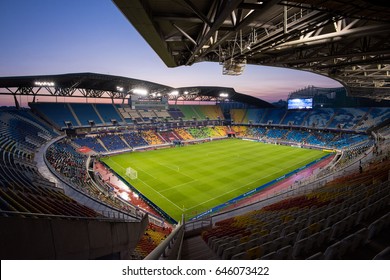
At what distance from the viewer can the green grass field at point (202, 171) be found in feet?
74.1

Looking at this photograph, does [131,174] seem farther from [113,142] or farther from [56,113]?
[56,113]

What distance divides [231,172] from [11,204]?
89.3ft

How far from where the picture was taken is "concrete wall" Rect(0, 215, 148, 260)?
4.17 meters

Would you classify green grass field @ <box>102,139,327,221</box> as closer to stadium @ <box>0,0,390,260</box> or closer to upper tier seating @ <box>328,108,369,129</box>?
stadium @ <box>0,0,390,260</box>

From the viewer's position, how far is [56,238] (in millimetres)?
5008

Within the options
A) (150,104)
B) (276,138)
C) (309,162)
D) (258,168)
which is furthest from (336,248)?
(150,104)

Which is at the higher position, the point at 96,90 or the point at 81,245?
the point at 96,90

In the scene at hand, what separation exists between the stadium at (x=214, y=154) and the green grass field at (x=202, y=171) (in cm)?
28

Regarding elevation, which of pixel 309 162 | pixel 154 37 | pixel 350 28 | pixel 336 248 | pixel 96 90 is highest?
pixel 96 90

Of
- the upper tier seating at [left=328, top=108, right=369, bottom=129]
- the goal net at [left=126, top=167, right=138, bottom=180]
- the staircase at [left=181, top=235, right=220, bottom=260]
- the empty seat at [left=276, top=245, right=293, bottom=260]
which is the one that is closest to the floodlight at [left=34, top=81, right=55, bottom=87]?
the goal net at [left=126, top=167, right=138, bottom=180]

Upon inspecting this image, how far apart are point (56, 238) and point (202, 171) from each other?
27.0 meters

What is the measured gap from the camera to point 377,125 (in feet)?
148

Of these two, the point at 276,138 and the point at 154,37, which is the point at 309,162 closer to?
the point at 276,138

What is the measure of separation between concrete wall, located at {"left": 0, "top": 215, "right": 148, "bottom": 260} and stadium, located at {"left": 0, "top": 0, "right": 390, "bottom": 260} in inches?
1.3
